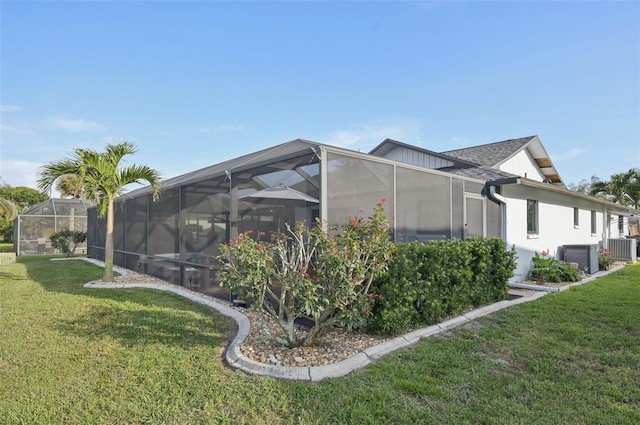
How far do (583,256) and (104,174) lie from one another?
13.9 m

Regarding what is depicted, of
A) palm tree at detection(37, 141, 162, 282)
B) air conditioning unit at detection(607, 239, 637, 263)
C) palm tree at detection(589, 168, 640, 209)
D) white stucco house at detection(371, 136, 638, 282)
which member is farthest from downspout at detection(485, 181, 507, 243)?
palm tree at detection(589, 168, 640, 209)

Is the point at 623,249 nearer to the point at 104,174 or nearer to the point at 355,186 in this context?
the point at 355,186

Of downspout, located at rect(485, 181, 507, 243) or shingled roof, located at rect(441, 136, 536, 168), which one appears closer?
downspout, located at rect(485, 181, 507, 243)

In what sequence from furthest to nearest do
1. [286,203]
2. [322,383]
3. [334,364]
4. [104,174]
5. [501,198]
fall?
[501,198] < [104,174] < [286,203] < [334,364] < [322,383]

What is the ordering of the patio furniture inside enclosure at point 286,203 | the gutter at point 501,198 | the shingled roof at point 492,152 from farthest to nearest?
1. the shingled roof at point 492,152
2. the gutter at point 501,198
3. the patio furniture inside enclosure at point 286,203

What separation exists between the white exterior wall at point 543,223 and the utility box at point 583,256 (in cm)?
35

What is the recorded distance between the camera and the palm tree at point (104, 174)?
26.2 feet

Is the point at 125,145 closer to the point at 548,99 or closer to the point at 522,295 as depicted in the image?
the point at 522,295

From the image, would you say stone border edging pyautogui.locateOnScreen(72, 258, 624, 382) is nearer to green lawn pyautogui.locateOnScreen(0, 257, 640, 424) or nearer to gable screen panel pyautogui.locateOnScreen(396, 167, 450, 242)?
green lawn pyautogui.locateOnScreen(0, 257, 640, 424)

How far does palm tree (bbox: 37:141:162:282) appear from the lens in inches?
315

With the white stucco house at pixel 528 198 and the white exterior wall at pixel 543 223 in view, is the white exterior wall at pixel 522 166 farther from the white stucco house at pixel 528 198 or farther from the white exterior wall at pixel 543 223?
the white exterior wall at pixel 543 223

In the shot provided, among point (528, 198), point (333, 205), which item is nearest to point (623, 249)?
point (528, 198)

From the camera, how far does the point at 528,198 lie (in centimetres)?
969

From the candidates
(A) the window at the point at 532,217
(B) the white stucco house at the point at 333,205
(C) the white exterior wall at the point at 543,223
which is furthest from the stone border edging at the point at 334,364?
(A) the window at the point at 532,217
